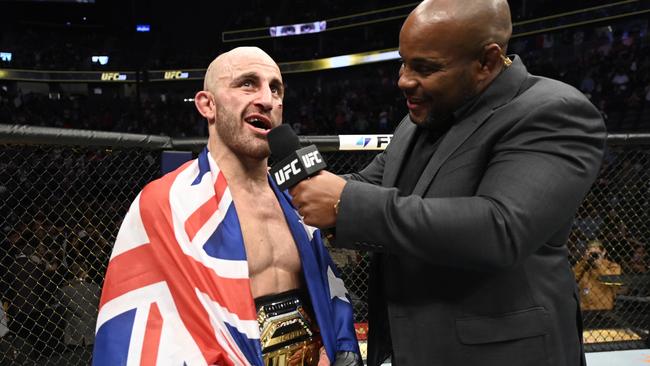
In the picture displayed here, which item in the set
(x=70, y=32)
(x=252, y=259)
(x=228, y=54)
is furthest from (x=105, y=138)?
(x=70, y=32)

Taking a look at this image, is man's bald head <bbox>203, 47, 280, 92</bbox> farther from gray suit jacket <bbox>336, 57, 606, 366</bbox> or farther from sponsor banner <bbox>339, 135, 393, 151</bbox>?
sponsor banner <bbox>339, 135, 393, 151</bbox>

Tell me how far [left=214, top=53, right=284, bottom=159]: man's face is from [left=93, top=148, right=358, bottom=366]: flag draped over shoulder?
0.19 meters

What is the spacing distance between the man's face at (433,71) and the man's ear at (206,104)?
25.5 inches

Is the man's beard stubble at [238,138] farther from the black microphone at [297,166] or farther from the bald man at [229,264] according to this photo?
the black microphone at [297,166]

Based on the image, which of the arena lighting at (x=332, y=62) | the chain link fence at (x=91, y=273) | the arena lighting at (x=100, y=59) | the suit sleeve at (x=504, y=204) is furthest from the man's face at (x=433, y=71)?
the arena lighting at (x=100, y=59)

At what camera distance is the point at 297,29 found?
18.4 meters

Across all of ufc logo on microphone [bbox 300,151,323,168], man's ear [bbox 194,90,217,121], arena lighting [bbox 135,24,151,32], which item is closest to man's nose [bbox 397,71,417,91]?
ufc logo on microphone [bbox 300,151,323,168]

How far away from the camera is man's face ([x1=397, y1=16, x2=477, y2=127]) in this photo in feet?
3.16

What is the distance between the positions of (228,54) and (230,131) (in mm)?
227

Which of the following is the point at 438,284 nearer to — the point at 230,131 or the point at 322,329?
the point at 322,329

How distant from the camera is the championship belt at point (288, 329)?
1.39 metres

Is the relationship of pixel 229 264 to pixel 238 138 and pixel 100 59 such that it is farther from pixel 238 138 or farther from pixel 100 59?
pixel 100 59

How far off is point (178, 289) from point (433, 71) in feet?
2.49

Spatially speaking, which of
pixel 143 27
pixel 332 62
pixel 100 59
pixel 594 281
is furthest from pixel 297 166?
pixel 143 27
